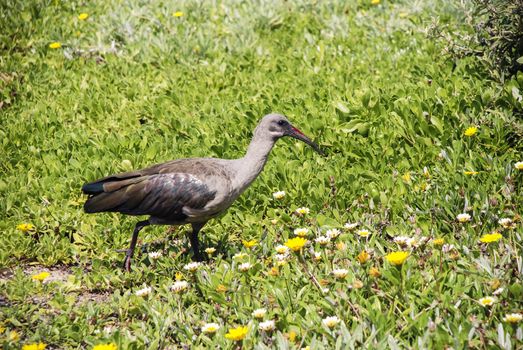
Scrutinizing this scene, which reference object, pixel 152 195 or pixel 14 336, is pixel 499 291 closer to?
pixel 152 195

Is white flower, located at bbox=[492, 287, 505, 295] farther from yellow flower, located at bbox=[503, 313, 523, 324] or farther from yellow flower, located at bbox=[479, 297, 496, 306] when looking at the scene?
yellow flower, located at bbox=[503, 313, 523, 324]

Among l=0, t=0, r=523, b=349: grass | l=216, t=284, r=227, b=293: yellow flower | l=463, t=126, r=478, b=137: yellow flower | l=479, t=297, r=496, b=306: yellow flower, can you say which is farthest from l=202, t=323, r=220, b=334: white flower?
l=463, t=126, r=478, b=137: yellow flower

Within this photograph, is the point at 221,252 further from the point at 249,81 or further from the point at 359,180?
the point at 249,81

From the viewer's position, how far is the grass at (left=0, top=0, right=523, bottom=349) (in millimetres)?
4637

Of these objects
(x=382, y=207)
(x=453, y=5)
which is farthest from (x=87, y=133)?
(x=453, y=5)

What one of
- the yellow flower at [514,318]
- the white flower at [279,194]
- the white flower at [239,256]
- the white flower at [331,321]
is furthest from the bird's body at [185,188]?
the yellow flower at [514,318]

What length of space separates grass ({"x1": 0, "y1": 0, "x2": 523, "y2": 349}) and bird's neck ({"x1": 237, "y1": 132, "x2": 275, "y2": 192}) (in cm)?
50

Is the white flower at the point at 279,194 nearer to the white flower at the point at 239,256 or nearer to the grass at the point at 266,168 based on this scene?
the grass at the point at 266,168

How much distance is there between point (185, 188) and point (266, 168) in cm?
132

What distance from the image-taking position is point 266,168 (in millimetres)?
6887

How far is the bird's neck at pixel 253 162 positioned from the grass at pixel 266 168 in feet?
1.64

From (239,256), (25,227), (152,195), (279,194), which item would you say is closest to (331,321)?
(239,256)

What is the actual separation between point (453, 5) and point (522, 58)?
280 centimetres

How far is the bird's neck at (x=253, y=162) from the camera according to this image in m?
5.83
